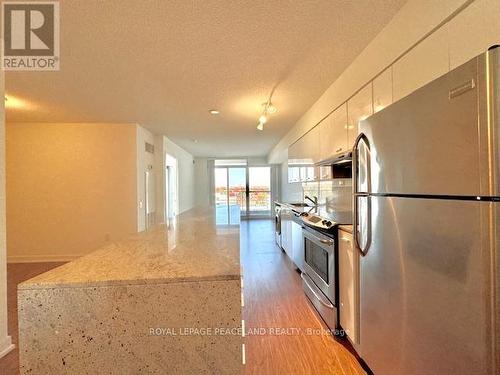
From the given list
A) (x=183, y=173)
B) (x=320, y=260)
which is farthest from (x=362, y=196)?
(x=183, y=173)

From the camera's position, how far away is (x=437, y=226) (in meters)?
1.04

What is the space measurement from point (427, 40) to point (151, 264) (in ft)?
6.21

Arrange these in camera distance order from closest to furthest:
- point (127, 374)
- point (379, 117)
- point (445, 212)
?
point (127, 374), point (445, 212), point (379, 117)

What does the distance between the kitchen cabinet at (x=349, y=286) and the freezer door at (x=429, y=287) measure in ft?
0.75

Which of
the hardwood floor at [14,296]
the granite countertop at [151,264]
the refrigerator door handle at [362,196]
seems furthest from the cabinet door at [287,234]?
the hardwood floor at [14,296]

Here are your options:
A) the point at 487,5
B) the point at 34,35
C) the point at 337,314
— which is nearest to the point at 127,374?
the point at 337,314

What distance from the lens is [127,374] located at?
82 cm

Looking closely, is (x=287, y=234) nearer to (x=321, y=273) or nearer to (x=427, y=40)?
(x=321, y=273)

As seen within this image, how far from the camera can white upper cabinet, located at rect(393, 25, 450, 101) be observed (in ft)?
4.50

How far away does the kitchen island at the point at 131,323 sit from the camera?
32.2 inches

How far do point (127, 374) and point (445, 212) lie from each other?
4.21 feet

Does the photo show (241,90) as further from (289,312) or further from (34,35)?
(289,312)

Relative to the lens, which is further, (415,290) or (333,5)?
(333,5)

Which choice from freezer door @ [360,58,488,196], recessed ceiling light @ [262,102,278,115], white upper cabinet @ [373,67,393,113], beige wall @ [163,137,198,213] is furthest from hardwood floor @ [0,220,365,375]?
beige wall @ [163,137,198,213]
